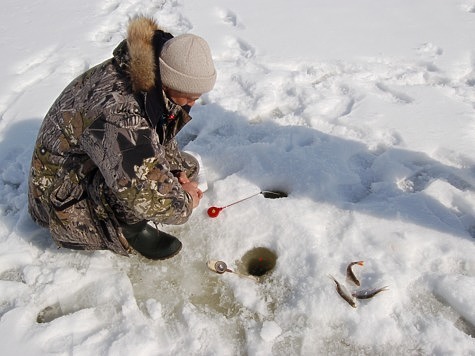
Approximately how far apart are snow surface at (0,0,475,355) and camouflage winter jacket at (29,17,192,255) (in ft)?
1.34

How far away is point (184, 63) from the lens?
6.45 feet

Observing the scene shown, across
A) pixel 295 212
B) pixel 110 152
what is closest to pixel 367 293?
pixel 295 212

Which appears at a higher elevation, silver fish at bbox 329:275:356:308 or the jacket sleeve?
the jacket sleeve

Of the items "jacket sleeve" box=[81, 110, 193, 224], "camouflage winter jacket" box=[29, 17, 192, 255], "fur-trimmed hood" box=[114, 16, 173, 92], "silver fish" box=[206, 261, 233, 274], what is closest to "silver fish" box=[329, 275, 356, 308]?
"silver fish" box=[206, 261, 233, 274]

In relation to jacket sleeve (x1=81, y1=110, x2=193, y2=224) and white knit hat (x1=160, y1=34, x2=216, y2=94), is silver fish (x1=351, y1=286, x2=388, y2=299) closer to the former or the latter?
jacket sleeve (x1=81, y1=110, x2=193, y2=224)

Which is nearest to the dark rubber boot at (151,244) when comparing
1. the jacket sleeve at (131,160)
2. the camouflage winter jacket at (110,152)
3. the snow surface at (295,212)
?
the snow surface at (295,212)

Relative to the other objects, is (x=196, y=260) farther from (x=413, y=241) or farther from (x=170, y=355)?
(x=413, y=241)

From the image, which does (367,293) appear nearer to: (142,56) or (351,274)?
(351,274)

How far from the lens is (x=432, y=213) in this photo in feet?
9.03

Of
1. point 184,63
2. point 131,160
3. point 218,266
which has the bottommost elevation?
point 218,266

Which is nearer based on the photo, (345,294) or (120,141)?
(120,141)

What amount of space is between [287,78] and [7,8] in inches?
164

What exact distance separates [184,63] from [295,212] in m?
1.30

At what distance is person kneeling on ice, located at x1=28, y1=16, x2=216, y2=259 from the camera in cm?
198
